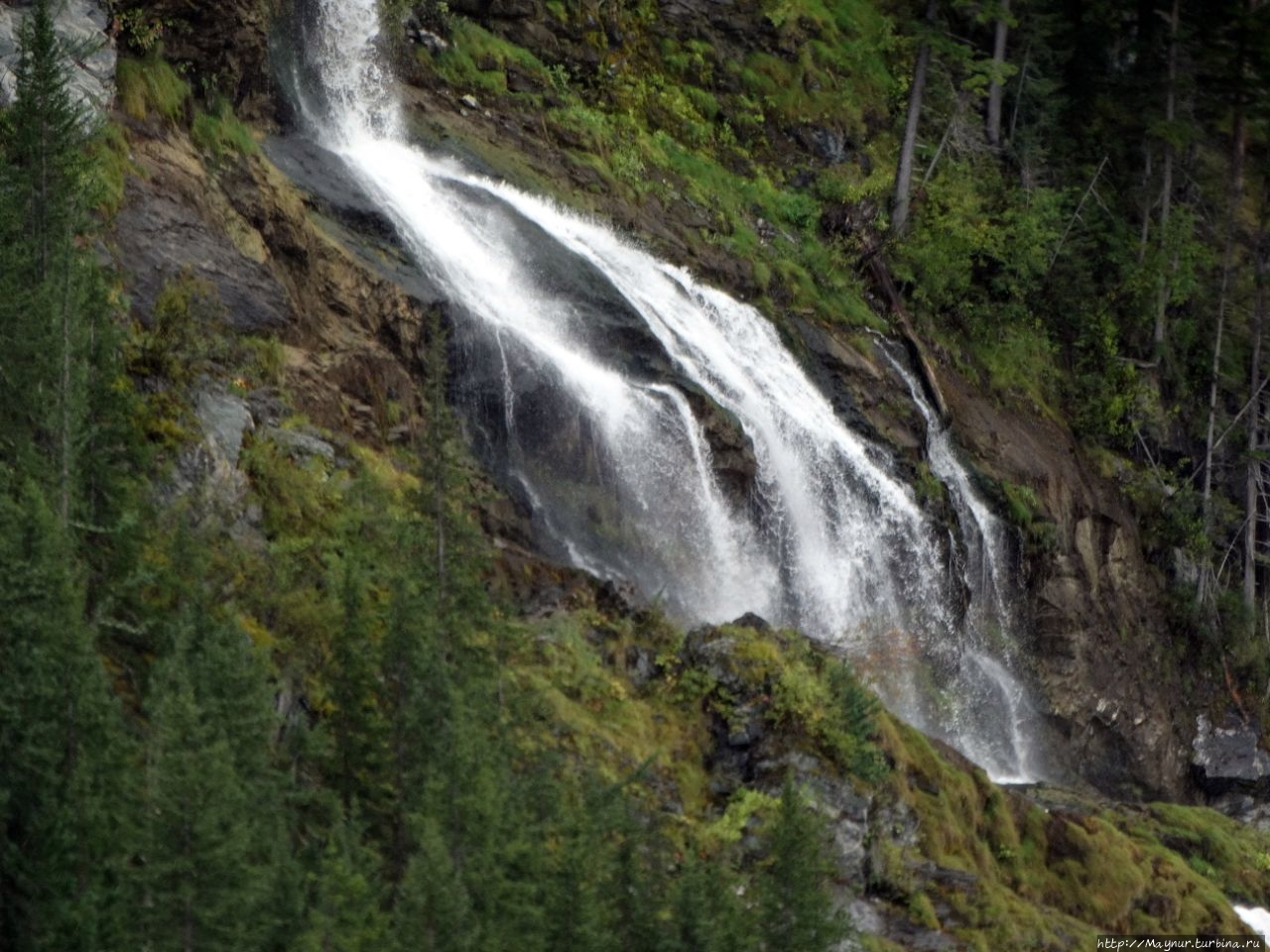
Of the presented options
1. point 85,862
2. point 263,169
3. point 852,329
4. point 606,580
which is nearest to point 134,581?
point 85,862

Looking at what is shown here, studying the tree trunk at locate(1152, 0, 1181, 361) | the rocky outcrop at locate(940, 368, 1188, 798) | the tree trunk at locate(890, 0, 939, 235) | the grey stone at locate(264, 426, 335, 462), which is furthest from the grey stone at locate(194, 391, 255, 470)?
the tree trunk at locate(1152, 0, 1181, 361)

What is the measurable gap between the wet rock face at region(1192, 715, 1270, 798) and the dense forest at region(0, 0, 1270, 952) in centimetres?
196

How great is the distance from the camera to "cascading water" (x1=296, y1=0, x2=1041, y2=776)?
89.9 ft

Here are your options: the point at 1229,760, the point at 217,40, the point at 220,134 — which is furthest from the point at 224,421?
the point at 1229,760

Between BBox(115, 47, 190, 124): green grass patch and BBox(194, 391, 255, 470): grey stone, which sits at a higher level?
BBox(115, 47, 190, 124): green grass patch

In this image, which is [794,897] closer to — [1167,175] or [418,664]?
[418,664]

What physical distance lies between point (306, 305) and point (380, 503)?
15.7ft

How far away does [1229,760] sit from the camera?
4066cm

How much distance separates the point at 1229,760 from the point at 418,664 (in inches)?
1089

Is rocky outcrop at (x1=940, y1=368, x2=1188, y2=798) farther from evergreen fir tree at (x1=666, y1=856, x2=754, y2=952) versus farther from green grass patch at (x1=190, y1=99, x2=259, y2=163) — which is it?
evergreen fir tree at (x1=666, y1=856, x2=754, y2=952)

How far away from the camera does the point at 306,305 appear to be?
2506 cm

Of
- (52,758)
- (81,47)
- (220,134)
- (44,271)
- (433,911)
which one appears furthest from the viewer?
(220,134)

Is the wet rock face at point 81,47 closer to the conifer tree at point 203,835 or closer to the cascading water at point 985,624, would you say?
the conifer tree at point 203,835

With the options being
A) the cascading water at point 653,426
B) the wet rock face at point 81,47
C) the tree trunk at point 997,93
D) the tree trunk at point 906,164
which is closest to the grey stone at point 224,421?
the wet rock face at point 81,47
